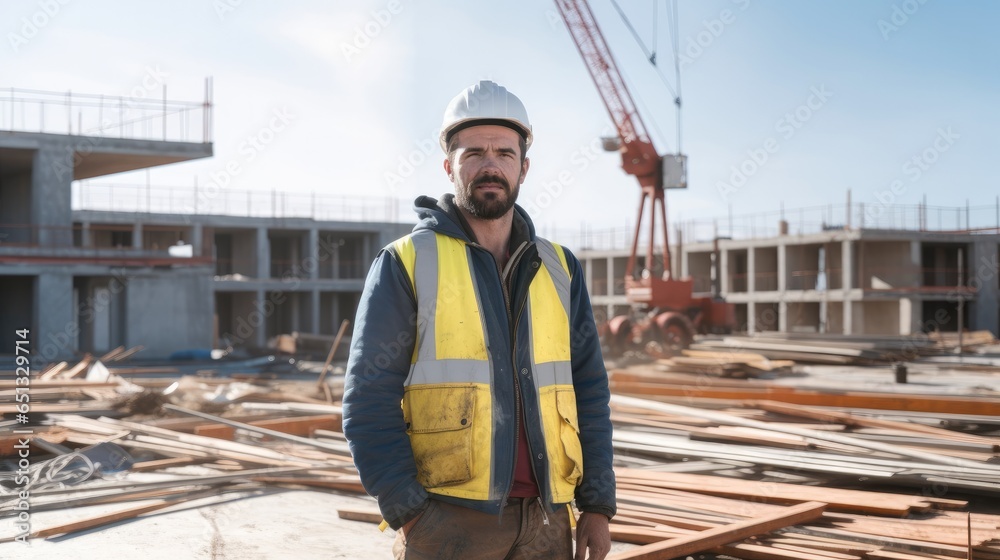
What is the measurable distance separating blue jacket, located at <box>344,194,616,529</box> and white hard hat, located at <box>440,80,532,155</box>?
0.24 metres

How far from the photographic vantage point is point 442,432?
7.75 ft

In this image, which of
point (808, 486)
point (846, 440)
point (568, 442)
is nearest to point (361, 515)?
point (808, 486)

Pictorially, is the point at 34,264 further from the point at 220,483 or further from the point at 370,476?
the point at 370,476

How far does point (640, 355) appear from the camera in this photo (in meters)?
22.5

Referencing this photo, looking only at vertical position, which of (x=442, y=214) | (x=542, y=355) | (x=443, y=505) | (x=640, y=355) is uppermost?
(x=442, y=214)

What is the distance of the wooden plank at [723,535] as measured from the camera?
3.99 m

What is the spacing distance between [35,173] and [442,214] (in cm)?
2486

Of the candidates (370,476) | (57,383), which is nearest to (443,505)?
(370,476)

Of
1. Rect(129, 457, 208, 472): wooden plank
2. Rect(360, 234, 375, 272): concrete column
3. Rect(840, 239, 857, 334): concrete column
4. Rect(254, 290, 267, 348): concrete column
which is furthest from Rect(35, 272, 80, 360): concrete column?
Rect(840, 239, 857, 334): concrete column

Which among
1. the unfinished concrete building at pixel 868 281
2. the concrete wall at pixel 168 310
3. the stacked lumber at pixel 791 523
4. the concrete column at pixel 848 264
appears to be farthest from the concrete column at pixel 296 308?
the stacked lumber at pixel 791 523

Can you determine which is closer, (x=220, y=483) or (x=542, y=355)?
(x=542, y=355)

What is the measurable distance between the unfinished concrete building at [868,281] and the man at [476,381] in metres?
31.2

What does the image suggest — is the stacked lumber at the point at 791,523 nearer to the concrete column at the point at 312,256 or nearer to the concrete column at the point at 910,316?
the concrete column at the point at 910,316

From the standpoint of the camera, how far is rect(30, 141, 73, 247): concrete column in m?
23.7
